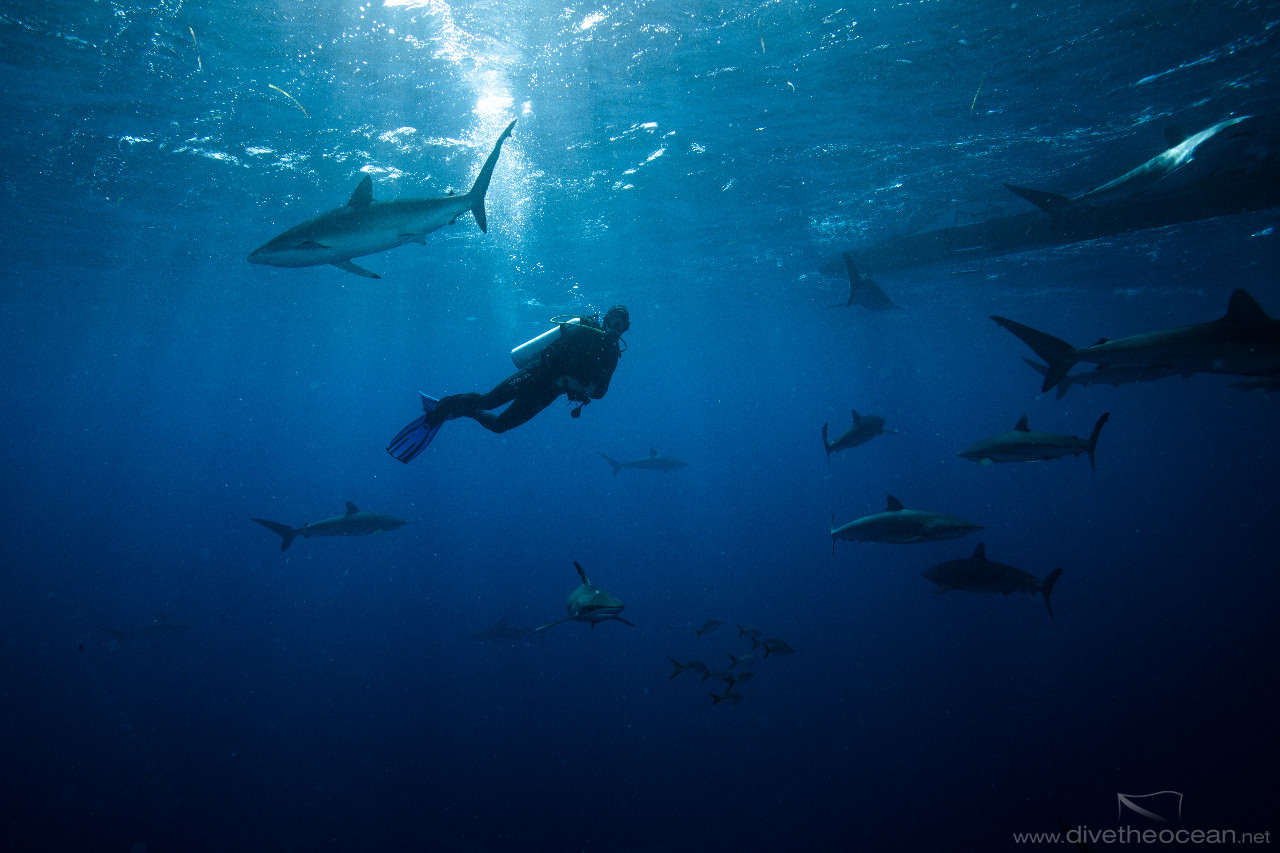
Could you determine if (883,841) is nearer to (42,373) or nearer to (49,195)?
(49,195)

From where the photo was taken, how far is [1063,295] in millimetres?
28719

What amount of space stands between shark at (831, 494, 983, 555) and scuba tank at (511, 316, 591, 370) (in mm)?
4063

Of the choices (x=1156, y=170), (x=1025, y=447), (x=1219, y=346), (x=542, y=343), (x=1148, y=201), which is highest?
(x=1148, y=201)

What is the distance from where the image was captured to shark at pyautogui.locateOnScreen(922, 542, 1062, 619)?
5.84 m

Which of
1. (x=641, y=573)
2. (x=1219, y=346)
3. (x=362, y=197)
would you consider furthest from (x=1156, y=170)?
(x=641, y=573)

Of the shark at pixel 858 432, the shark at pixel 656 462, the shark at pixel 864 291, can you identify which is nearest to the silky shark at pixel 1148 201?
the shark at pixel 858 432

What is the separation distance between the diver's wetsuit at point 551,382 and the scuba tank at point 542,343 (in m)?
0.04

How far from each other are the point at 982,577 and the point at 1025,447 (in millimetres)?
1658

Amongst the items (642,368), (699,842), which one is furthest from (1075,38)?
(642,368)

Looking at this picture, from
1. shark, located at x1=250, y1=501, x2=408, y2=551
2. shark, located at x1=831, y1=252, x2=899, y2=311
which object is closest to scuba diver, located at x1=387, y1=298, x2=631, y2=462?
shark, located at x1=250, y1=501, x2=408, y2=551

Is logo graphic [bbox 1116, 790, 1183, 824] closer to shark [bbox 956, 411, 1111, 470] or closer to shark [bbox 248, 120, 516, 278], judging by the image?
shark [bbox 956, 411, 1111, 470]

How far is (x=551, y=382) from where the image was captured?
6.02 m

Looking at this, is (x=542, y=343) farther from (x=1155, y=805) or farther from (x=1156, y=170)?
(x=1155, y=805)

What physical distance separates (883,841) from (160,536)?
72034 millimetres
